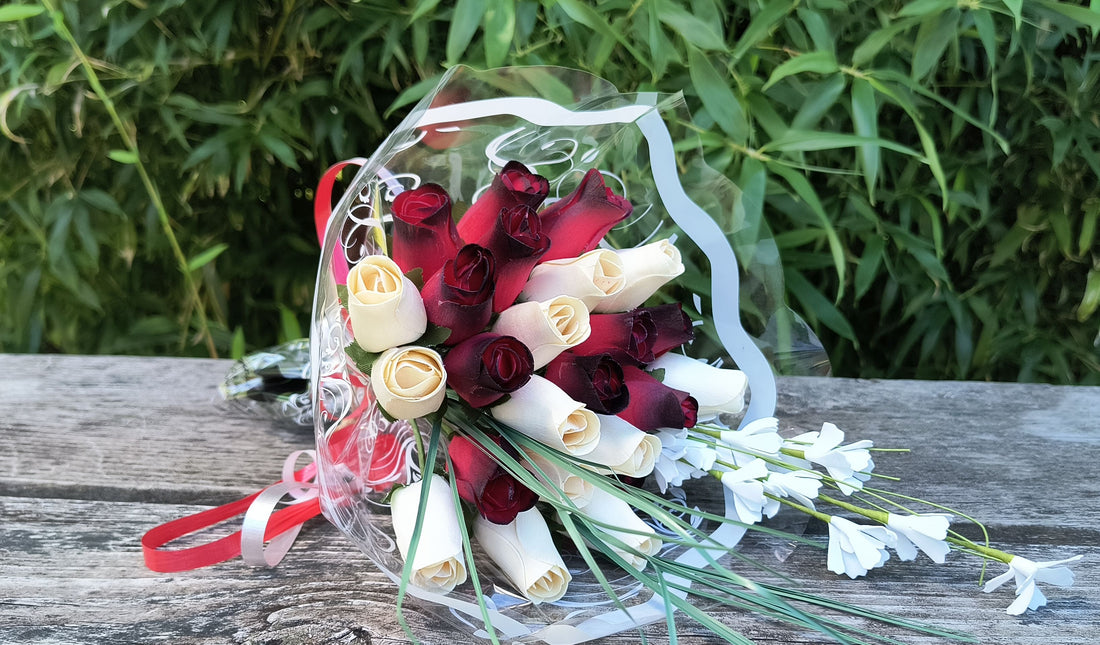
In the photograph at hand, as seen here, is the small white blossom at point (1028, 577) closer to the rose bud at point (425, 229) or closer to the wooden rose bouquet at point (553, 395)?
the wooden rose bouquet at point (553, 395)

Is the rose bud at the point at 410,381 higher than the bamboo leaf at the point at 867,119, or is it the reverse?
the bamboo leaf at the point at 867,119

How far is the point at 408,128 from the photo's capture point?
57 centimetres

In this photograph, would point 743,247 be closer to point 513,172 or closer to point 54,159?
point 513,172

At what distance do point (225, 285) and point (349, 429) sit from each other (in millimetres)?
829

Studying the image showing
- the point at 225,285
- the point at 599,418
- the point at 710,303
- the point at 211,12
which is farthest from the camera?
the point at 225,285

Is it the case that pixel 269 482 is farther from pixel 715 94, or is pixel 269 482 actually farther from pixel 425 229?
pixel 715 94

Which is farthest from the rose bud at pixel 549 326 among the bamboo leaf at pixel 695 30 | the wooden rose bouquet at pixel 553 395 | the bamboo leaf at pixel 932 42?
the bamboo leaf at pixel 932 42

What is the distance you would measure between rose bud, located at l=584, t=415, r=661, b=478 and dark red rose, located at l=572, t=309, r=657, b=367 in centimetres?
5

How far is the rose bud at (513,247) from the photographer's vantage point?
19.4 inches

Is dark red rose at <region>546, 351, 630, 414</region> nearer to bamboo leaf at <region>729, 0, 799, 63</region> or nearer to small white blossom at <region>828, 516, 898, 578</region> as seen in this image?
small white blossom at <region>828, 516, 898, 578</region>

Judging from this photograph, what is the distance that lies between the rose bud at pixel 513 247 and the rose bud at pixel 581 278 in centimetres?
2

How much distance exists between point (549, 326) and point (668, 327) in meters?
0.14

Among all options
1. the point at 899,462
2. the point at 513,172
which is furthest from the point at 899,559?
the point at 513,172

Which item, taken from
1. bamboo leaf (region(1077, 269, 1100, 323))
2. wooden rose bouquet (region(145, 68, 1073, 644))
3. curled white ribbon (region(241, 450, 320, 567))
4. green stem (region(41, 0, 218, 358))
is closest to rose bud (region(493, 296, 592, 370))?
wooden rose bouquet (region(145, 68, 1073, 644))
